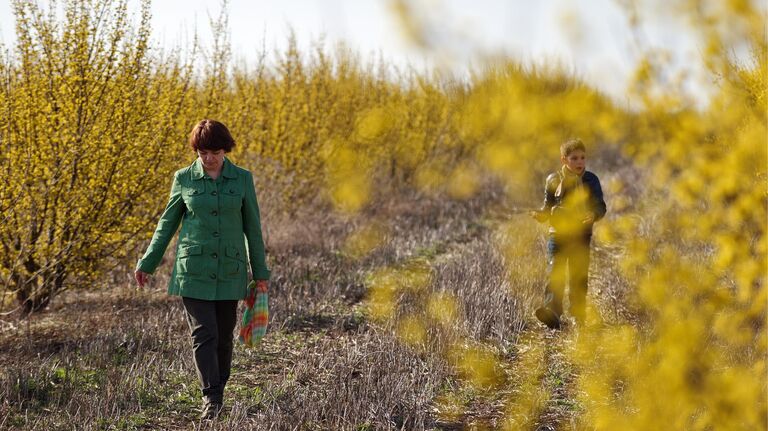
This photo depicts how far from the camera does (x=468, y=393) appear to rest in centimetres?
360

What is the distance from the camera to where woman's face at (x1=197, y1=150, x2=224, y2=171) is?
3.16m

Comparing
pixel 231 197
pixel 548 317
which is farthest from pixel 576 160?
pixel 231 197

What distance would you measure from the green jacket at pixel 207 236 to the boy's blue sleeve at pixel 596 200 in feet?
A: 6.93

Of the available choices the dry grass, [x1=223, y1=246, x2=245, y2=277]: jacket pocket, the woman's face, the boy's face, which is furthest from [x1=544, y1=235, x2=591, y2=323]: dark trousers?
the woman's face

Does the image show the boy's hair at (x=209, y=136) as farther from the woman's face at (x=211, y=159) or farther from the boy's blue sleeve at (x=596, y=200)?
the boy's blue sleeve at (x=596, y=200)

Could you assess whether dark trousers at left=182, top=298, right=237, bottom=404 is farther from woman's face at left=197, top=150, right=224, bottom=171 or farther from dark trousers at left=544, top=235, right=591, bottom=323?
dark trousers at left=544, top=235, right=591, bottom=323

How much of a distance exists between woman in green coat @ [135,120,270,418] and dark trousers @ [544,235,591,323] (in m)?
2.09

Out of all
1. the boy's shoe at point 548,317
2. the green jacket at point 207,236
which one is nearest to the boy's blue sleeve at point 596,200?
the boy's shoe at point 548,317

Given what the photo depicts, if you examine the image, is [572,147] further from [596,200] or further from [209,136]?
[209,136]

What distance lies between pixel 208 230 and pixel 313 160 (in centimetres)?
499

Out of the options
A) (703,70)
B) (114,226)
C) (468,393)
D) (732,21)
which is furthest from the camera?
(114,226)

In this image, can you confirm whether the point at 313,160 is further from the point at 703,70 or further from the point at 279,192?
the point at 703,70

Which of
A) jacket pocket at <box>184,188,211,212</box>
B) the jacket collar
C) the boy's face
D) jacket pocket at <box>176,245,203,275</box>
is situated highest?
the boy's face

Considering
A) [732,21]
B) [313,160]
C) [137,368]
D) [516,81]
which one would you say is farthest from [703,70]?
[313,160]
